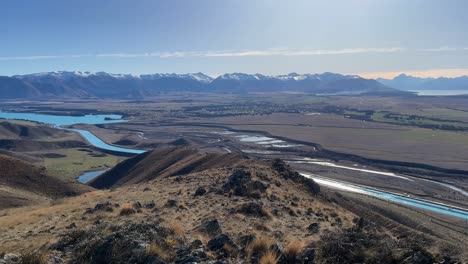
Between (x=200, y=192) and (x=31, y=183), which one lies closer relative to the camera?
(x=200, y=192)

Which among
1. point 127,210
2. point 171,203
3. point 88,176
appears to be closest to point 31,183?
point 171,203

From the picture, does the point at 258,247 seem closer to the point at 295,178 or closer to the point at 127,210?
the point at 127,210

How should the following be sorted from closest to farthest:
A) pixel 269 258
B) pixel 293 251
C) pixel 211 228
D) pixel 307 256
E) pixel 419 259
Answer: pixel 419 259
pixel 269 258
pixel 307 256
pixel 293 251
pixel 211 228

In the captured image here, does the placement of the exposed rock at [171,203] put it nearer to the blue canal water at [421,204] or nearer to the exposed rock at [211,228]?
the exposed rock at [211,228]

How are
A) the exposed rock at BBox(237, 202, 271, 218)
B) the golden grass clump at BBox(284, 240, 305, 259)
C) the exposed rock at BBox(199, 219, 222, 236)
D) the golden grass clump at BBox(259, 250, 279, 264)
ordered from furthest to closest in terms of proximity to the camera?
1. the exposed rock at BBox(237, 202, 271, 218)
2. the exposed rock at BBox(199, 219, 222, 236)
3. the golden grass clump at BBox(284, 240, 305, 259)
4. the golden grass clump at BBox(259, 250, 279, 264)

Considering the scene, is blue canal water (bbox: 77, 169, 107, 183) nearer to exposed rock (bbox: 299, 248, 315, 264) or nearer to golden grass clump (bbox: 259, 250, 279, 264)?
golden grass clump (bbox: 259, 250, 279, 264)

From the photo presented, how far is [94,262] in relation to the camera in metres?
10.6

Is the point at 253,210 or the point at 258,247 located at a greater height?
the point at 258,247

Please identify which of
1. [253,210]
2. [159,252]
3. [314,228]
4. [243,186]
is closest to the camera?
[159,252]

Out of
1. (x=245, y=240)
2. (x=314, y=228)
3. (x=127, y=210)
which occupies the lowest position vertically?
(x=127, y=210)

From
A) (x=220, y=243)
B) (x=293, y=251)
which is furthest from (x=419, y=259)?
(x=220, y=243)

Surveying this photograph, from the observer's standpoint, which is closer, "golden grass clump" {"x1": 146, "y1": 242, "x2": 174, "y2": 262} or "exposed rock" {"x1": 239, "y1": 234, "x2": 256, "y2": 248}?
"golden grass clump" {"x1": 146, "y1": 242, "x2": 174, "y2": 262}

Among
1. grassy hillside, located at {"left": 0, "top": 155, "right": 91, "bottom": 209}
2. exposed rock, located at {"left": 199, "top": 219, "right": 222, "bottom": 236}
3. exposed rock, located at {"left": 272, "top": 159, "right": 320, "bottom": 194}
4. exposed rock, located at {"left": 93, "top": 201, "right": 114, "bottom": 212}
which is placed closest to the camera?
exposed rock, located at {"left": 199, "top": 219, "right": 222, "bottom": 236}

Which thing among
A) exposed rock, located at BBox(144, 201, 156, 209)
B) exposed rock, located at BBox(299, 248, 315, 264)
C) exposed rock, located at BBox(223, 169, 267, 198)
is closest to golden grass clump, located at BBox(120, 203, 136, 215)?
exposed rock, located at BBox(144, 201, 156, 209)
